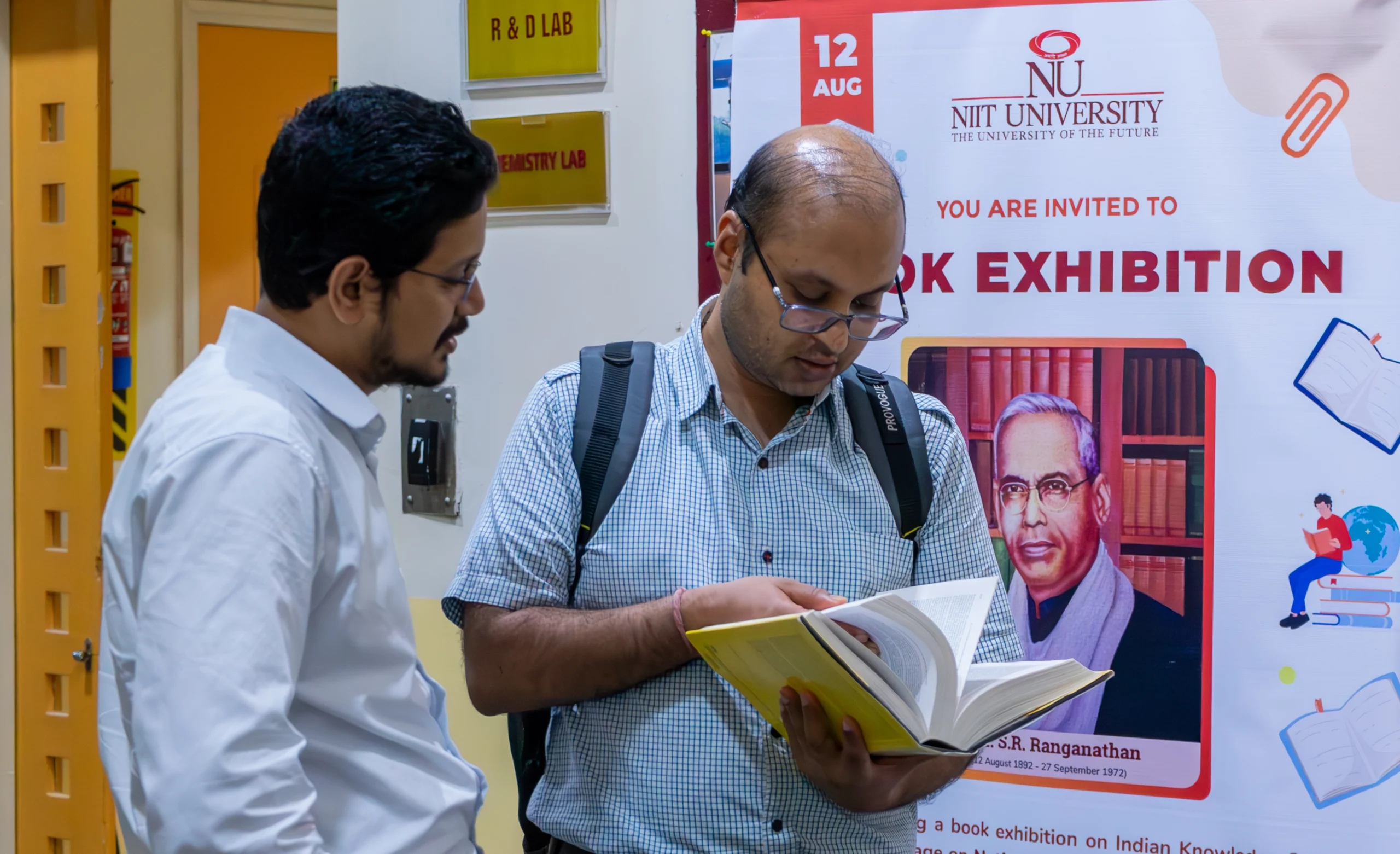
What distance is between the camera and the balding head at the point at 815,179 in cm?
117

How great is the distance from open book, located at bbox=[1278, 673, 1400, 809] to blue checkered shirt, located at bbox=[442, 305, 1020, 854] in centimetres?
71

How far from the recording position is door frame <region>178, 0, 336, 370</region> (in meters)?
3.32

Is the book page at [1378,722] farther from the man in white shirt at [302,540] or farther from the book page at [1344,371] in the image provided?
the man in white shirt at [302,540]

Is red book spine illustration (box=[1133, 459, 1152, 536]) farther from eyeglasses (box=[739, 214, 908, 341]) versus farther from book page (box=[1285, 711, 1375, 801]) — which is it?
eyeglasses (box=[739, 214, 908, 341])

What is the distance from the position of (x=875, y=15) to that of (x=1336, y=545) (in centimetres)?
102

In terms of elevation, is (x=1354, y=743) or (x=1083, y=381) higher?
(x=1083, y=381)

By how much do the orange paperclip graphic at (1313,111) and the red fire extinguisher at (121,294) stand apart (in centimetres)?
288

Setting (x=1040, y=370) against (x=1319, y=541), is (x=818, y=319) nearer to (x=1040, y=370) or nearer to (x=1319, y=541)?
Answer: (x=1040, y=370)

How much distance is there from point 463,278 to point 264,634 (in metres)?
0.33

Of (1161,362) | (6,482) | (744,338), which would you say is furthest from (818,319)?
(6,482)

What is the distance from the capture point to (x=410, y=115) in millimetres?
896

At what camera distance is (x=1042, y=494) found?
175 centimetres

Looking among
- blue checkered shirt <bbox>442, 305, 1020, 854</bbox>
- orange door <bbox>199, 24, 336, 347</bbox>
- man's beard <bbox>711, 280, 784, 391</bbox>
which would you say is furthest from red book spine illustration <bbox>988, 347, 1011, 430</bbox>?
orange door <bbox>199, 24, 336, 347</bbox>

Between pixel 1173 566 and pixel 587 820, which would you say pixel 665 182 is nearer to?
pixel 1173 566
